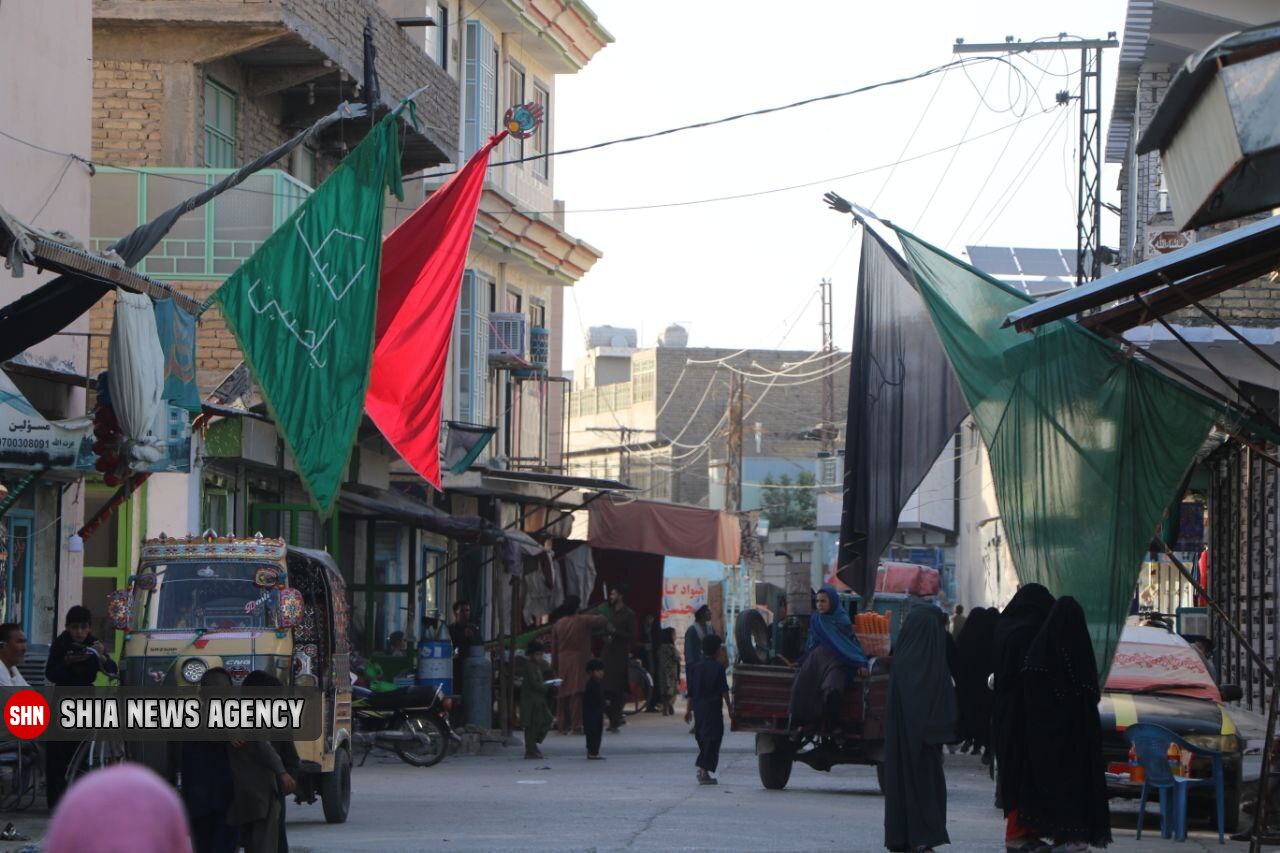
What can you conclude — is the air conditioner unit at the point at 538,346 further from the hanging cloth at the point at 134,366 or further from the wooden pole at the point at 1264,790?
the wooden pole at the point at 1264,790

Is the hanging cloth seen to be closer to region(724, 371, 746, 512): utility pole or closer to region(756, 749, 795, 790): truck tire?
region(756, 749, 795, 790): truck tire

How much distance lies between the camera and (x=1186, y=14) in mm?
21438

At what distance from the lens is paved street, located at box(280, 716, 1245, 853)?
1366 cm

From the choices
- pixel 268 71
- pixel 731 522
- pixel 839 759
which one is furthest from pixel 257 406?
pixel 731 522

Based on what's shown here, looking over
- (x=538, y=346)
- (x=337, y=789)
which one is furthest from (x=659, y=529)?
(x=337, y=789)

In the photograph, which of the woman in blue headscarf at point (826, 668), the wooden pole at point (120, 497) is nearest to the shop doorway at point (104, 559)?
the wooden pole at point (120, 497)

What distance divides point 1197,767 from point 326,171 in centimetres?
1548

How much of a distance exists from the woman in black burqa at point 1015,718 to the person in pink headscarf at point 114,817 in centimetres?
885

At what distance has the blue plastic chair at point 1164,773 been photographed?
45.9 ft

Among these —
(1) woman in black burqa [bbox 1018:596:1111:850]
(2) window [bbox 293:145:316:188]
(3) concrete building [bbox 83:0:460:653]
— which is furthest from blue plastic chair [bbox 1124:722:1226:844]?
(2) window [bbox 293:145:316:188]

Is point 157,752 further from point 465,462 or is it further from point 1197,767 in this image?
point 465,462

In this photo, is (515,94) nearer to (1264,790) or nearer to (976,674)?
(976,674)

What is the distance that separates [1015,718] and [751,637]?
9.19m

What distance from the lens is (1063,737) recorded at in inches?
456
